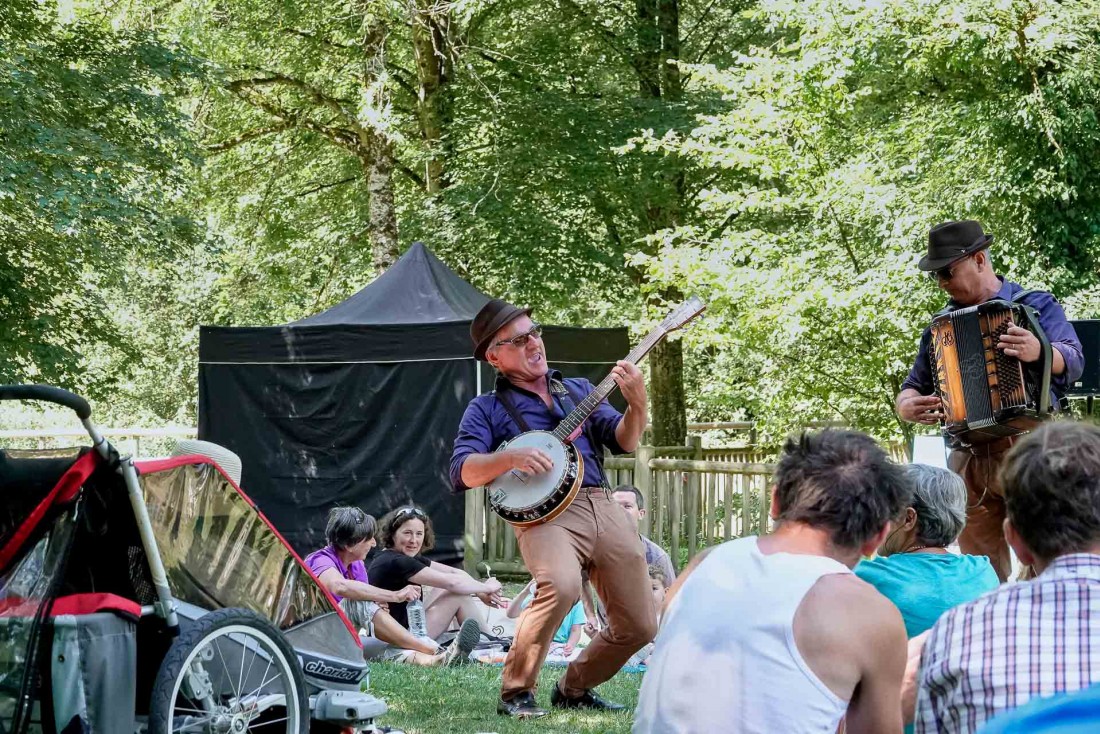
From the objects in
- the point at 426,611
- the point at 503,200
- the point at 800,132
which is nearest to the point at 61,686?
the point at 426,611

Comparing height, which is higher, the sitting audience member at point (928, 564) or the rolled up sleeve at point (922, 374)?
the rolled up sleeve at point (922, 374)

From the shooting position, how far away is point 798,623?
2330 mm

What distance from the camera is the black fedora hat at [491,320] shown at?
18.1ft

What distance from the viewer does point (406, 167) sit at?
18.9 m

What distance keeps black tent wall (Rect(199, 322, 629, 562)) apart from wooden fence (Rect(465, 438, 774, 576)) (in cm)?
30

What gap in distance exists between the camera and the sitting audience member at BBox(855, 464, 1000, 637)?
10.2 feet

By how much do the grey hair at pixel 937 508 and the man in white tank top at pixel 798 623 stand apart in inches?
23.8

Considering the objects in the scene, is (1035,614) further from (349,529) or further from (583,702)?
(349,529)

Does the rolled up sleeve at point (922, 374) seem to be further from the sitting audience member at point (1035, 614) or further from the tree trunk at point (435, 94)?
the tree trunk at point (435, 94)

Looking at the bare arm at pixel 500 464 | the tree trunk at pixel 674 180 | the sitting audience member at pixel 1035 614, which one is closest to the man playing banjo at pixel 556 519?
the bare arm at pixel 500 464

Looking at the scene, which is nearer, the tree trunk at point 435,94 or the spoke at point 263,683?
the spoke at point 263,683

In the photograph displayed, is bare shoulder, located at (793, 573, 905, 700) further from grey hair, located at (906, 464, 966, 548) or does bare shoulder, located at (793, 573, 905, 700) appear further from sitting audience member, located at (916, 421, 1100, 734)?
grey hair, located at (906, 464, 966, 548)

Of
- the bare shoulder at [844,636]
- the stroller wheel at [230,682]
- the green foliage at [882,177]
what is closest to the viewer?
the bare shoulder at [844,636]

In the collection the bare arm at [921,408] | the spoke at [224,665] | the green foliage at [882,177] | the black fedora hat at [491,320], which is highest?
the green foliage at [882,177]
